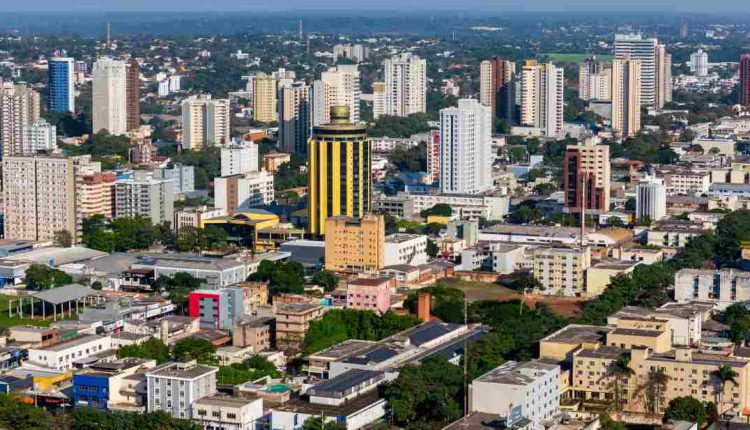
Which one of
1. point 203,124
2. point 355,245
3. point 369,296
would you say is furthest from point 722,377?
point 203,124

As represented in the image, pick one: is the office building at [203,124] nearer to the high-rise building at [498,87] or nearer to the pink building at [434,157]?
the pink building at [434,157]

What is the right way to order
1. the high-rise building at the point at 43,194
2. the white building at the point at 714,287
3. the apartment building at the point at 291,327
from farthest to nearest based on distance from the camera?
1. the high-rise building at the point at 43,194
2. the white building at the point at 714,287
3. the apartment building at the point at 291,327

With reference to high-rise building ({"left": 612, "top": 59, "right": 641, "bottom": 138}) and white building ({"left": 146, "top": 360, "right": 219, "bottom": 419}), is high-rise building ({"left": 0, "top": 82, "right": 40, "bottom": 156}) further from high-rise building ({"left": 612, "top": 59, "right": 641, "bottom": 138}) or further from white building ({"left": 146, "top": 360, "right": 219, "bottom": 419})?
white building ({"left": 146, "top": 360, "right": 219, "bottom": 419})

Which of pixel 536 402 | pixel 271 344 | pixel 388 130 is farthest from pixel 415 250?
pixel 388 130

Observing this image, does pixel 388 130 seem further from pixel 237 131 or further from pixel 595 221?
pixel 595 221

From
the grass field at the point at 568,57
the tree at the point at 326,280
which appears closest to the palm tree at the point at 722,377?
the tree at the point at 326,280

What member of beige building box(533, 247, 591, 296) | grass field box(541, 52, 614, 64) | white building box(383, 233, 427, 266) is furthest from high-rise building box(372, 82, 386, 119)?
beige building box(533, 247, 591, 296)
